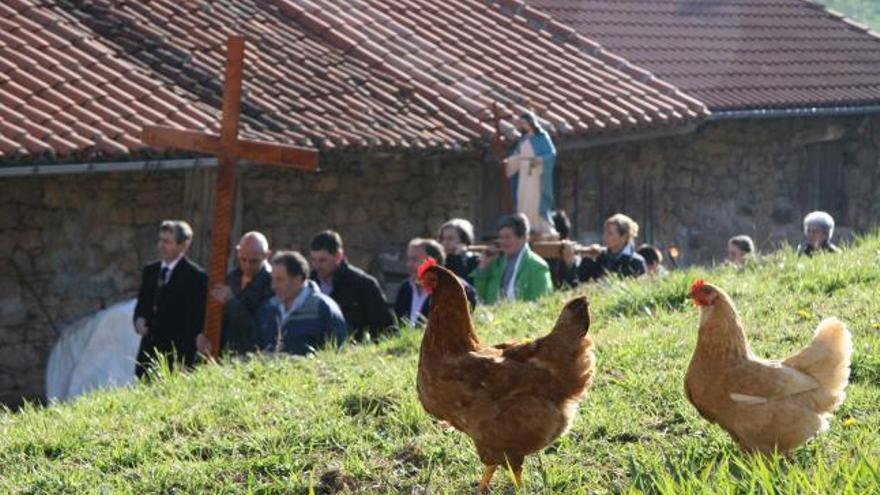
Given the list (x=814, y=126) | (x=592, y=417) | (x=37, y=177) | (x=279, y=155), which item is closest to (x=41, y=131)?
(x=37, y=177)

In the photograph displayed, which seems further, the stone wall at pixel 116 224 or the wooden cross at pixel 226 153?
the stone wall at pixel 116 224

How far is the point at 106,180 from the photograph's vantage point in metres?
A: 14.0

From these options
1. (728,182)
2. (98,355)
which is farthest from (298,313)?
(728,182)

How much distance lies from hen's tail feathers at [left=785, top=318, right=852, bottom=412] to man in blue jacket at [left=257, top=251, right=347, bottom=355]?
4.28m

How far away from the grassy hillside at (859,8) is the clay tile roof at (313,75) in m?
24.3

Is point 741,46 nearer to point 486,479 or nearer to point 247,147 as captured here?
point 247,147

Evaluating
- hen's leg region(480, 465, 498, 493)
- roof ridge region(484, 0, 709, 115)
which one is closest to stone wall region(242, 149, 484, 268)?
roof ridge region(484, 0, 709, 115)

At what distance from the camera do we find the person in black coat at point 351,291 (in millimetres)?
11766

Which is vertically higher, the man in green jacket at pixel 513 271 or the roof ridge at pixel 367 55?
the roof ridge at pixel 367 55

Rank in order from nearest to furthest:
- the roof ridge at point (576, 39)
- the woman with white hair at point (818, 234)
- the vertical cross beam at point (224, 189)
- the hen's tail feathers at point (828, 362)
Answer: the hen's tail feathers at point (828, 362) < the vertical cross beam at point (224, 189) < the woman with white hair at point (818, 234) < the roof ridge at point (576, 39)

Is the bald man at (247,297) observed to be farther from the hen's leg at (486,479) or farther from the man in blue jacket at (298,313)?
the hen's leg at (486,479)

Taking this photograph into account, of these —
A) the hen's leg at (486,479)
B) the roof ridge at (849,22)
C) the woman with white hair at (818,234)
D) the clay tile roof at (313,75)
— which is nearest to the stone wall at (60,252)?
the clay tile roof at (313,75)

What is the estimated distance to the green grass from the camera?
6.88 metres

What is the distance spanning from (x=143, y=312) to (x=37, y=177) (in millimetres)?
2302
